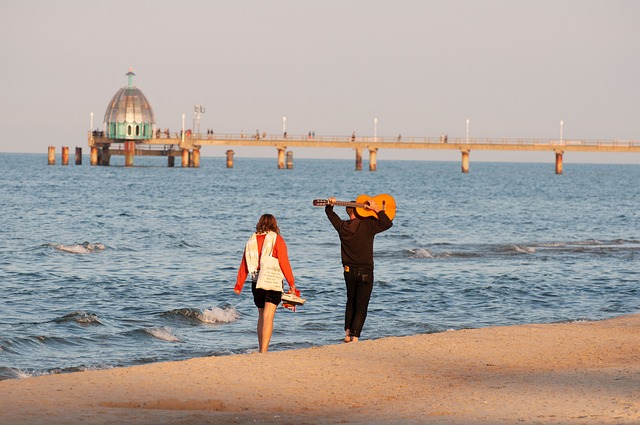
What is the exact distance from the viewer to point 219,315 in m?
16.3

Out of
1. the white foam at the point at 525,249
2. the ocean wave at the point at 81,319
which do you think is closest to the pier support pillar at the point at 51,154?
the white foam at the point at 525,249

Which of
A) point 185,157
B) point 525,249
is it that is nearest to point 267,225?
point 525,249

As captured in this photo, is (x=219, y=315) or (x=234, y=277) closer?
(x=219, y=315)

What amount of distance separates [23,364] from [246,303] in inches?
231

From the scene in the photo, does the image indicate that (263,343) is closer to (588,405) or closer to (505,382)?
(505,382)

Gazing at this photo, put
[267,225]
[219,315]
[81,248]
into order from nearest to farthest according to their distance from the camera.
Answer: [267,225] < [219,315] < [81,248]

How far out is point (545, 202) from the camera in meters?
61.7

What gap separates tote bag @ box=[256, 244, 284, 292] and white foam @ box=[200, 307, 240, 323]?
505 cm

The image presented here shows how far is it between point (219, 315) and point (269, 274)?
5.36m

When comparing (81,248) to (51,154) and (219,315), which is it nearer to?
(219,315)

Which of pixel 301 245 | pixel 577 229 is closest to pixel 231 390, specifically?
pixel 301 245

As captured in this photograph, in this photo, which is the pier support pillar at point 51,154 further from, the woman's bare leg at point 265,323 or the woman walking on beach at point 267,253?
the woman walking on beach at point 267,253

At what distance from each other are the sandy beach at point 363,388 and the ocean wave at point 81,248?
1628cm

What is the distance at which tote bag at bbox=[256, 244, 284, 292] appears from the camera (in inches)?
434
